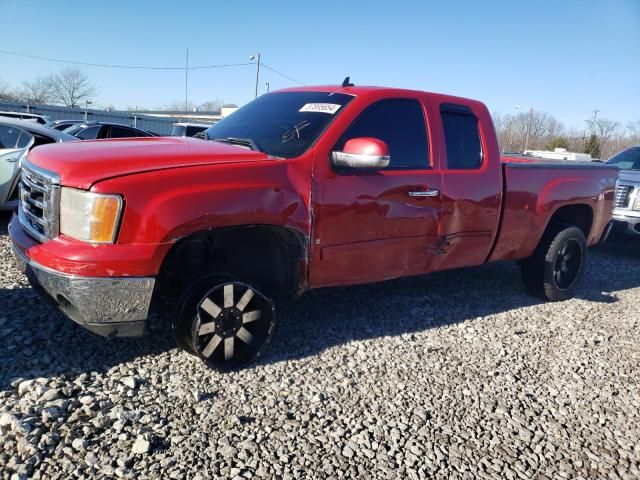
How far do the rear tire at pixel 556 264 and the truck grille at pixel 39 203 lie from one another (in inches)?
179

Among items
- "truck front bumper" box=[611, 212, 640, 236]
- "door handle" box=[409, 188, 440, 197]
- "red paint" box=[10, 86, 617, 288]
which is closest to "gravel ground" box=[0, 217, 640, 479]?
"red paint" box=[10, 86, 617, 288]

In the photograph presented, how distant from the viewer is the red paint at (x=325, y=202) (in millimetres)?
2857

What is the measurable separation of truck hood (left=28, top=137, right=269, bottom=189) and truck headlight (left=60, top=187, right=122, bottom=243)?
0.25ft

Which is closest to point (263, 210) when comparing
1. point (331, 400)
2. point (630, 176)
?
point (331, 400)

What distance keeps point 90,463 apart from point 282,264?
168cm

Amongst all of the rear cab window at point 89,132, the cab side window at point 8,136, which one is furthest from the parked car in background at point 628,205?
the rear cab window at point 89,132

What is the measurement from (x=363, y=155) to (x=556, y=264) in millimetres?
3124

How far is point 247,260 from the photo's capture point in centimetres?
371

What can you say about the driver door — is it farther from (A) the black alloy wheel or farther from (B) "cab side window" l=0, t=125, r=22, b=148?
(B) "cab side window" l=0, t=125, r=22, b=148

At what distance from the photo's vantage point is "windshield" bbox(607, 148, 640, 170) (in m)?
9.80

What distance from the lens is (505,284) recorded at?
20.2 feet

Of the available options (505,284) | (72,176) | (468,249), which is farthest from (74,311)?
(505,284)

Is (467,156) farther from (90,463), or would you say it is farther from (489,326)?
(90,463)

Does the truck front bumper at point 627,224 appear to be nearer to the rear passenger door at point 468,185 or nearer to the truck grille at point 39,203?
the rear passenger door at point 468,185
